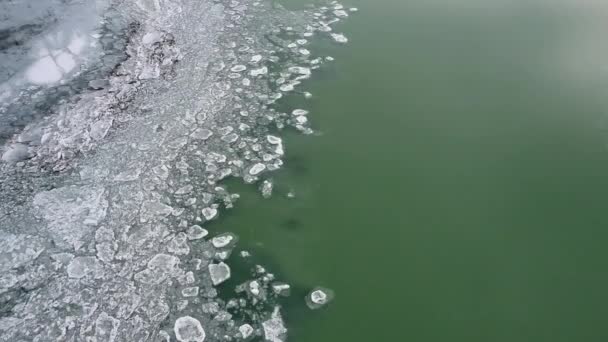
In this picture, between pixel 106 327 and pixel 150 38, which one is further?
pixel 150 38

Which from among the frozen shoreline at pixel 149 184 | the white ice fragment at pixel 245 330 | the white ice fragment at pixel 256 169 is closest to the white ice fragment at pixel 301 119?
the frozen shoreline at pixel 149 184

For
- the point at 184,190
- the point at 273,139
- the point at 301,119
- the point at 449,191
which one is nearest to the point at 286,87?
the point at 301,119

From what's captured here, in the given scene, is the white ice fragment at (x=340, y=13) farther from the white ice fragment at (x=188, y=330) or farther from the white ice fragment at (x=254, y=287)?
the white ice fragment at (x=188, y=330)

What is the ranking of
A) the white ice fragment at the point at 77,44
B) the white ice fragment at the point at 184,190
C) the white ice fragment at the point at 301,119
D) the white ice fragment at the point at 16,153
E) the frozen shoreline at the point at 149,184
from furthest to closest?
the white ice fragment at the point at 77,44 < the white ice fragment at the point at 301,119 < the white ice fragment at the point at 16,153 < the white ice fragment at the point at 184,190 < the frozen shoreline at the point at 149,184

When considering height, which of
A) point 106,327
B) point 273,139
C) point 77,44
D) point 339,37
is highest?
point 339,37

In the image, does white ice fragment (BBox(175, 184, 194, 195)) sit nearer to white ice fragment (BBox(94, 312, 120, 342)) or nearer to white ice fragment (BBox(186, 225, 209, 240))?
white ice fragment (BBox(186, 225, 209, 240))

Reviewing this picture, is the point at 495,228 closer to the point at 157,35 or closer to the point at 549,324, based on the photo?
the point at 549,324

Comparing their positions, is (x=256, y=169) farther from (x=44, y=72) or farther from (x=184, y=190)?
(x=44, y=72)
